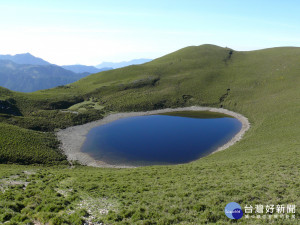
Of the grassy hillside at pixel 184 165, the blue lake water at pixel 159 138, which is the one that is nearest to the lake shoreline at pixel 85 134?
the blue lake water at pixel 159 138

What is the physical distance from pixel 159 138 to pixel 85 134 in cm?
2478

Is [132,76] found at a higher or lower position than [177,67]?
lower

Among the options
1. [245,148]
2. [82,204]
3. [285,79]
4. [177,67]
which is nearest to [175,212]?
Answer: [82,204]

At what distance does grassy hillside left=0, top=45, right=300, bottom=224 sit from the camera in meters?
13.6

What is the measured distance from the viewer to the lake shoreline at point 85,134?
42156 mm

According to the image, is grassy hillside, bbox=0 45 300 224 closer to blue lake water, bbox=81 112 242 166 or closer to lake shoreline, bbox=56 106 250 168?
lake shoreline, bbox=56 106 250 168

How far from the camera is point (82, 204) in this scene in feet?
48.5

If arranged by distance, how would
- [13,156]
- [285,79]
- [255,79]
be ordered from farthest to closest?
1. [255,79]
2. [285,79]
3. [13,156]

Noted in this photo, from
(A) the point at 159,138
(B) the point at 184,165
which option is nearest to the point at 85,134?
(A) the point at 159,138

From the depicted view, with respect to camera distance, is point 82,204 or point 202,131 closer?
point 82,204

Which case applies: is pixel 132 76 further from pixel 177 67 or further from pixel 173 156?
pixel 173 156

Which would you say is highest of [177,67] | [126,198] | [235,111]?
[177,67]

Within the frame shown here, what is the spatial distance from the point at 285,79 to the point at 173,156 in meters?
86.7

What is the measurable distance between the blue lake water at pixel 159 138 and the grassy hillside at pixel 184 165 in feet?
20.6
